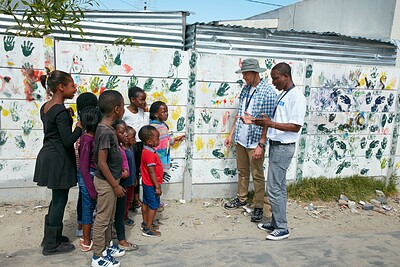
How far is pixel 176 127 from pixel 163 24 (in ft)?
10.4

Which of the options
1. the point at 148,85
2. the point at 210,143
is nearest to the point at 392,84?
the point at 210,143

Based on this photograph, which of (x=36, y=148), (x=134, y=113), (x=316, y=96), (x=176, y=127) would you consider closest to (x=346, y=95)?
(x=316, y=96)

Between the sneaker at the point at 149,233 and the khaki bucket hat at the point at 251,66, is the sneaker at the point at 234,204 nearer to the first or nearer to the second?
the sneaker at the point at 149,233

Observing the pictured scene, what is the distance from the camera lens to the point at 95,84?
13.6ft

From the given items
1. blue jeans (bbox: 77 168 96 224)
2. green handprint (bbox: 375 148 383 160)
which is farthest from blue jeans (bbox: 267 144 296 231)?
green handprint (bbox: 375 148 383 160)

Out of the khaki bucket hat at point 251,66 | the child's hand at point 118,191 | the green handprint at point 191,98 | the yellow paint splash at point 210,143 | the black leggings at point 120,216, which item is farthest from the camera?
the yellow paint splash at point 210,143

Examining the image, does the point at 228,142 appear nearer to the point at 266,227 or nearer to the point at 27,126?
the point at 266,227

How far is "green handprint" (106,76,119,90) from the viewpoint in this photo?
13.8 ft

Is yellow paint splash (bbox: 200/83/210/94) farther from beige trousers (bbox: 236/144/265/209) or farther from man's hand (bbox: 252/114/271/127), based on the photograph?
man's hand (bbox: 252/114/271/127)

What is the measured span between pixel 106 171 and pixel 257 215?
2193 millimetres

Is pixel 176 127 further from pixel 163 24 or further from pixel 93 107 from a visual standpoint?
pixel 163 24

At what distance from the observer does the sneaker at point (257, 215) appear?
4.17m

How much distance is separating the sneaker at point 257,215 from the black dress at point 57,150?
225 cm

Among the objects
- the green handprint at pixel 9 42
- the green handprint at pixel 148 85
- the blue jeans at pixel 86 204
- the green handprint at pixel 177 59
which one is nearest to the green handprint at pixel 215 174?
the green handprint at pixel 148 85
